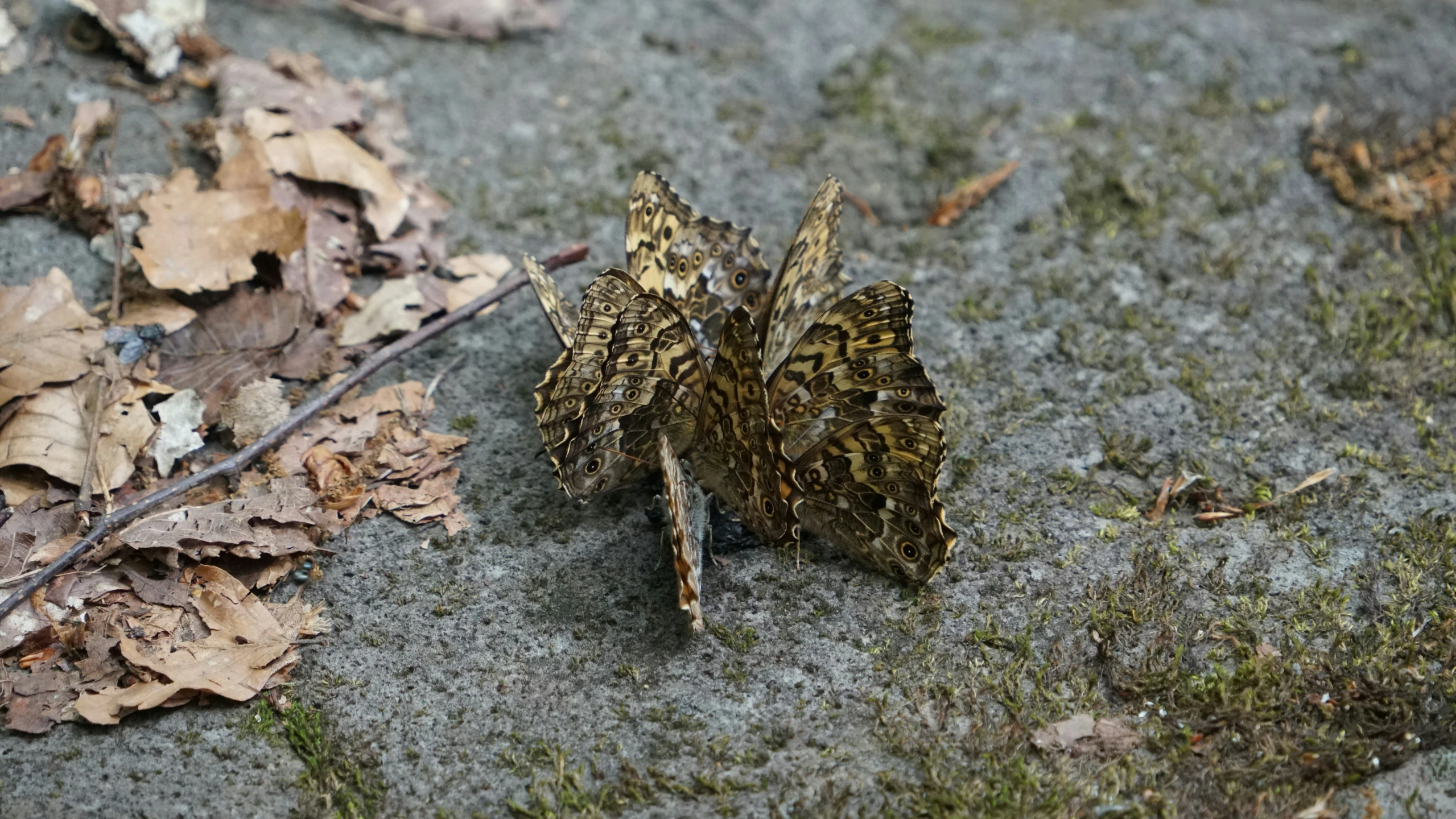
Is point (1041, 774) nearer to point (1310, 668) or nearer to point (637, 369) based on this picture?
point (1310, 668)

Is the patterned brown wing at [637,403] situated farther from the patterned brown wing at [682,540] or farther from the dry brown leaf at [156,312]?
the dry brown leaf at [156,312]

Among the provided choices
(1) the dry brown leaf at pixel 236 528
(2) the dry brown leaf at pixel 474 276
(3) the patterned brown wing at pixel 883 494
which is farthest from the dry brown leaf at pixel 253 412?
(3) the patterned brown wing at pixel 883 494

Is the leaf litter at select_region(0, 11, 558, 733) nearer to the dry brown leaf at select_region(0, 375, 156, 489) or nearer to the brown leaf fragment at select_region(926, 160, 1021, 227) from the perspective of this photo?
the dry brown leaf at select_region(0, 375, 156, 489)

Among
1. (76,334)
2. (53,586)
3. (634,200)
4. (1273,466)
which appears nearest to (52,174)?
(76,334)

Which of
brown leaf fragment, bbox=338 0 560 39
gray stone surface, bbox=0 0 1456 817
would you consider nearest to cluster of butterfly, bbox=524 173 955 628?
gray stone surface, bbox=0 0 1456 817

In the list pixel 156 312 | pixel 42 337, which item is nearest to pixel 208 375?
pixel 156 312

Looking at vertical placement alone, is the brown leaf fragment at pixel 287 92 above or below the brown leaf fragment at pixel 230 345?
above
